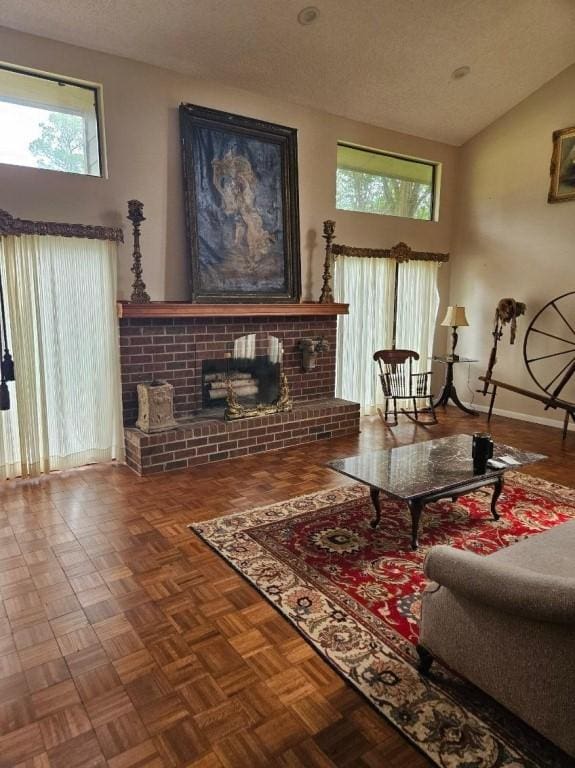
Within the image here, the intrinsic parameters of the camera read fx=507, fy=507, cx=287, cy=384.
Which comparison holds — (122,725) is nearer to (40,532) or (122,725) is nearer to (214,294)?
(40,532)

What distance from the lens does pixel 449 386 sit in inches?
254

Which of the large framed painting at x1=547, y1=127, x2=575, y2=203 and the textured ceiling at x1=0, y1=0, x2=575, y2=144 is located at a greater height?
the textured ceiling at x1=0, y1=0, x2=575, y2=144

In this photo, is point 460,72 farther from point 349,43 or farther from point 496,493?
point 496,493

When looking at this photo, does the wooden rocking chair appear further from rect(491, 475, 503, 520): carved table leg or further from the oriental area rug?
rect(491, 475, 503, 520): carved table leg

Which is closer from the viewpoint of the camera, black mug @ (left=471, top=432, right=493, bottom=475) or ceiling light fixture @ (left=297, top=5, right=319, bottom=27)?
black mug @ (left=471, top=432, right=493, bottom=475)

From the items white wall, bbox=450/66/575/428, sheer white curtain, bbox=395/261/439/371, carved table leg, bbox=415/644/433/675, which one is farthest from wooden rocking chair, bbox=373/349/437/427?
carved table leg, bbox=415/644/433/675

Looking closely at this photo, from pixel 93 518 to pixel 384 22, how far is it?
14.7ft

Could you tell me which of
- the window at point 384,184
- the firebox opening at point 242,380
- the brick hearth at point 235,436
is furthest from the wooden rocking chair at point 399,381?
the window at point 384,184

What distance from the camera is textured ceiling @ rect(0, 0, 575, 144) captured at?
3748 millimetres

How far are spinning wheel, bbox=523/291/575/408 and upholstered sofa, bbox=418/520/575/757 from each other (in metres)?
4.24

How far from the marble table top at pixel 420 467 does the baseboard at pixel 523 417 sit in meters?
2.74

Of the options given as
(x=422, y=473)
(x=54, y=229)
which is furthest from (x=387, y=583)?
(x=54, y=229)

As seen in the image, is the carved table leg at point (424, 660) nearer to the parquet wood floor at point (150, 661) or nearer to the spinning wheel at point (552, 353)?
the parquet wood floor at point (150, 661)

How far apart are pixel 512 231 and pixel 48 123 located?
5.02 meters
